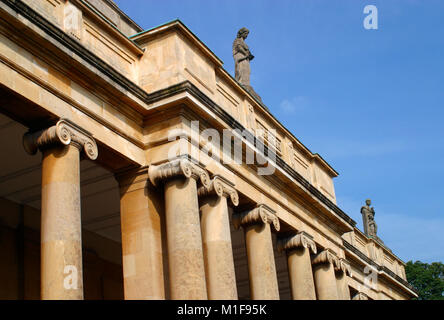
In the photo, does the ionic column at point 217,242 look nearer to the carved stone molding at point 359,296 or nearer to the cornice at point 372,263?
the cornice at point 372,263

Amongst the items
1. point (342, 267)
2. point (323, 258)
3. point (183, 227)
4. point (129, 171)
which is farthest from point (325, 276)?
point (129, 171)

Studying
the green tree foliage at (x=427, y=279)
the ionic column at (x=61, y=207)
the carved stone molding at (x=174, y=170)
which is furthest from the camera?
the green tree foliage at (x=427, y=279)

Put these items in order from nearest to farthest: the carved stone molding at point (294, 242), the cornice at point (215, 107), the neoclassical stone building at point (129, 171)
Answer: the neoclassical stone building at point (129, 171), the cornice at point (215, 107), the carved stone molding at point (294, 242)

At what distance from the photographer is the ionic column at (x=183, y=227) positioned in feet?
66.2

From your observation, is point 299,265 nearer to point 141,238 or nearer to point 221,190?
point 221,190

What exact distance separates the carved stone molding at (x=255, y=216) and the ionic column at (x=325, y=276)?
20.9 feet

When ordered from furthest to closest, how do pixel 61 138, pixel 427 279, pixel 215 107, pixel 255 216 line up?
1. pixel 427 279
2. pixel 255 216
3. pixel 215 107
4. pixel 61 138

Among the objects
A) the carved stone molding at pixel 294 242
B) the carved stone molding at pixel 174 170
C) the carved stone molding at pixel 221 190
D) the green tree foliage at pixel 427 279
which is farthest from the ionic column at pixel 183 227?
the green tree foliage at pixel 427 279

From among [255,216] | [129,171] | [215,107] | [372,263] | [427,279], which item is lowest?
[255,216]

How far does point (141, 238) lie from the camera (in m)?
21.3

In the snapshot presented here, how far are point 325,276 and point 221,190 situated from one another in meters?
11.4

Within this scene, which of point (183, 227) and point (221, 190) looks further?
point (221, 190)

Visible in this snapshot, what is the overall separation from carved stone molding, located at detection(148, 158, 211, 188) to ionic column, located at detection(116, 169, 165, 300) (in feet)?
1.08

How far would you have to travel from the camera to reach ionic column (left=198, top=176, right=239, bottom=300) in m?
22.1
